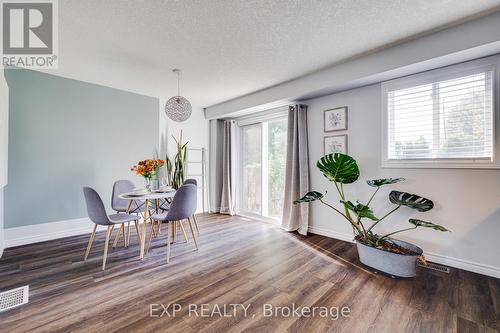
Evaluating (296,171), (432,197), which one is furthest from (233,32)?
(432,197)

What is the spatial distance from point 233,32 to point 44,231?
3760 mm

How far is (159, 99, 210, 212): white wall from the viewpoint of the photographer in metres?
4.39

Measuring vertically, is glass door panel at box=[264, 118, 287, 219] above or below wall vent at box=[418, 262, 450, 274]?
above

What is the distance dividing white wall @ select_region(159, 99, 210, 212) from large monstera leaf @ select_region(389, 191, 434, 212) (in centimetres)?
380

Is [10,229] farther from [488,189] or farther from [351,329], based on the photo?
[488,189]

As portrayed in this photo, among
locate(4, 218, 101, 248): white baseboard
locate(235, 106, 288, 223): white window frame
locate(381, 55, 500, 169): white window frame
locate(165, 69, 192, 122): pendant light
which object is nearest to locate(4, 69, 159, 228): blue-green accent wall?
locate(4, 218, 101, 248): white baseboard

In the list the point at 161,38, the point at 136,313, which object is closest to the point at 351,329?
the point at 136,313

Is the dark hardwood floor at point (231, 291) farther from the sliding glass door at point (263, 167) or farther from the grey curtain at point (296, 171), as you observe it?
the sliding glass door at point (263, 167)

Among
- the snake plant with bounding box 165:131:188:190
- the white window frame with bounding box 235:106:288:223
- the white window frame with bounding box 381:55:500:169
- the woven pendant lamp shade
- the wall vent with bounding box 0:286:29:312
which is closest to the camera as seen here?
the wall vent with bounding box 0:286:29:312

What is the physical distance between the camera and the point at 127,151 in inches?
154

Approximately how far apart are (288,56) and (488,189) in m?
2.53

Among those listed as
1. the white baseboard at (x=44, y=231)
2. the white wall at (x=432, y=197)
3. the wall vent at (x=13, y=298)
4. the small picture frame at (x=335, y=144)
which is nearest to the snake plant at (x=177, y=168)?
the white baseboard at (x=44, y=231)

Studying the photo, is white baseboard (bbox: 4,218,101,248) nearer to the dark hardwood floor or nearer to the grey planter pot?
the dark hardwood floor

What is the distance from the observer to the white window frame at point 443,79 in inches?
83.2
